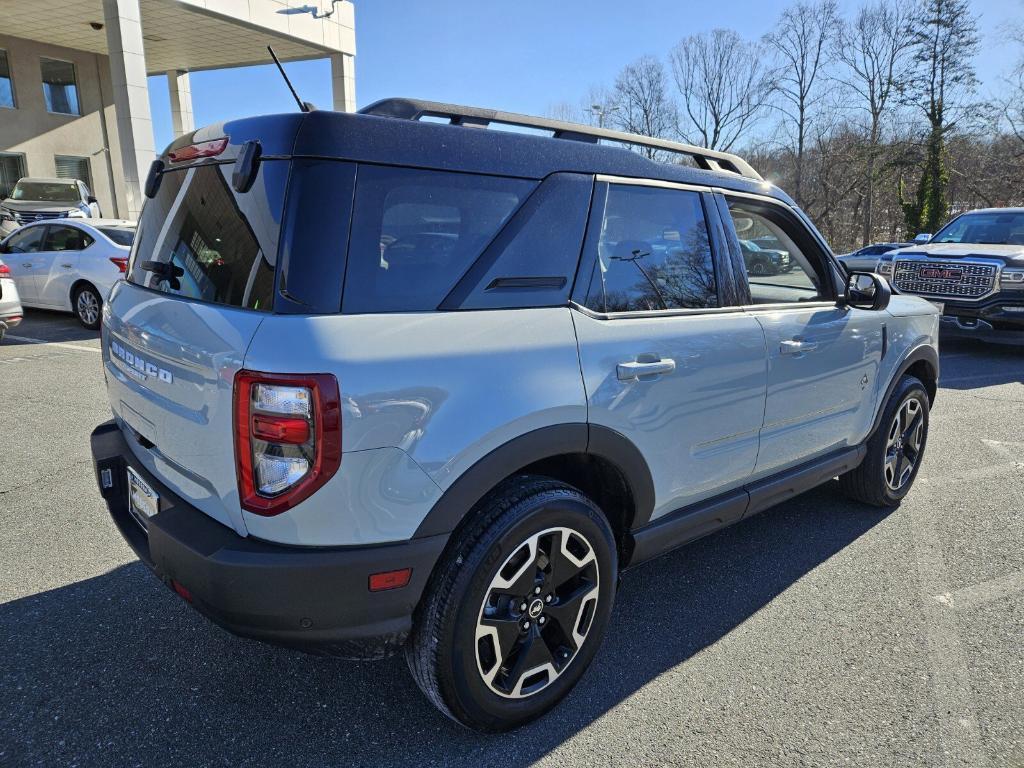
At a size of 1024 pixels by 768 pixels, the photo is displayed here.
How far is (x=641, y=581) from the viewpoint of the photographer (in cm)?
330

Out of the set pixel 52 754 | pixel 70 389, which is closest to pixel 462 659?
pixel 52 754

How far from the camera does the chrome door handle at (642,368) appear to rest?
2336 mm

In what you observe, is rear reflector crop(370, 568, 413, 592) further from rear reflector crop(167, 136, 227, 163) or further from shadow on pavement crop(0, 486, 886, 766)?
rear reflector crop(167, 136, 227, 163)

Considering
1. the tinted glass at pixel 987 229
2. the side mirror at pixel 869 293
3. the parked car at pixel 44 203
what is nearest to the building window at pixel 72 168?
the parked car at pixel 44 203

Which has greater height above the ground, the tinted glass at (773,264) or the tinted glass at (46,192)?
the tinted glass at (46,192)

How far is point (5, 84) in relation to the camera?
2186cm

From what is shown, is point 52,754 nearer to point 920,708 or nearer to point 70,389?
point 920,708

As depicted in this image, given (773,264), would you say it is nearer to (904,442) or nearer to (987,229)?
(904,442)

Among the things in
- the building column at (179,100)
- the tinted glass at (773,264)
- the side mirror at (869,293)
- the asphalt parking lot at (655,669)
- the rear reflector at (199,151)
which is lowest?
the asphalt parking lot at (655,669)

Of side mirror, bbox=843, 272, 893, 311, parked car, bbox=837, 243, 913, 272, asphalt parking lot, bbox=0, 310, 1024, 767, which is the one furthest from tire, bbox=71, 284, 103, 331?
parked car, bbox=837, 243, 913, 272

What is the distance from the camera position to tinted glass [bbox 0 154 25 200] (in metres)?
21.9

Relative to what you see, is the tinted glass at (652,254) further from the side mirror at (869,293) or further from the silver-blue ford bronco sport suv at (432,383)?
the side mirror at (869,293)

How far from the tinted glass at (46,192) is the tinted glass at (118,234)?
10.5 meters

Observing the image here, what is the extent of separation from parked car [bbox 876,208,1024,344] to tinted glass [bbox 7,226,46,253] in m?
12.0
